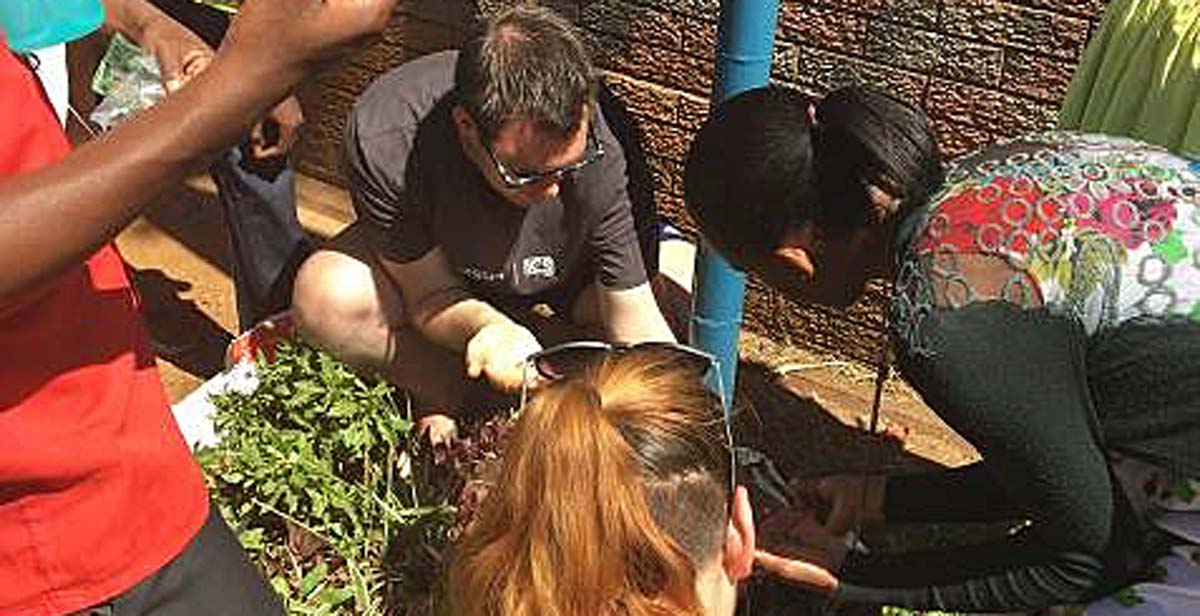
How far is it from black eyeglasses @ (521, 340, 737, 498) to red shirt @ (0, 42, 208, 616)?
1.62 ft

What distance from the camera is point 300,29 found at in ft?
3.86

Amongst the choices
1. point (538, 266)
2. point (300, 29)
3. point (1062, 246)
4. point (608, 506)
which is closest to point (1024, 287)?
point (1062, 246)

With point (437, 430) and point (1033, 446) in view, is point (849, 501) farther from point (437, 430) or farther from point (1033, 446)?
point (437, 430)

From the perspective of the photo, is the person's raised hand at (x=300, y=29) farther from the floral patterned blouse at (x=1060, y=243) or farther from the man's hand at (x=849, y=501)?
the man's hand at (x=849, y=501)

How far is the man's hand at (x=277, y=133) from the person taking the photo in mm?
3357

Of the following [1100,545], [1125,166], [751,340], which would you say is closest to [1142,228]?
[1125,166]

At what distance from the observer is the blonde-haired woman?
1490 mm

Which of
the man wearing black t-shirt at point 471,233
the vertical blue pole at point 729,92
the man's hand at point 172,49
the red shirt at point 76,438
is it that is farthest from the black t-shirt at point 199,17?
A: the red shirt at point 76,438

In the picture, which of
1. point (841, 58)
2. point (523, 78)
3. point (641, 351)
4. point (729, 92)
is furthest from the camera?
point (841, 58)

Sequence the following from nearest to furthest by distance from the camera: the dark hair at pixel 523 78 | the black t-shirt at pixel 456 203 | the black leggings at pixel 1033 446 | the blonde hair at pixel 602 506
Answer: the blonde hair at pixel 602 506 < the black leggings at pixel 1033 446 < the dark hair at pixel 523 78 < the black t-shirt at pixel 456 203

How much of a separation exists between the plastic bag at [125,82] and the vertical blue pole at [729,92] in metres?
1.32

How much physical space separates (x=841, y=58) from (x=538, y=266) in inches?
35.5

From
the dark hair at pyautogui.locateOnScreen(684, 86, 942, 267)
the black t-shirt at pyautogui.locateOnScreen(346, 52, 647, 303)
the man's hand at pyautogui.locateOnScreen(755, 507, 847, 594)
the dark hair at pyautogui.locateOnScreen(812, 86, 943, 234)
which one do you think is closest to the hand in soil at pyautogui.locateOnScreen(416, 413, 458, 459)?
Answer: the black t-shirt at pyautogui.locateOnScreen(346, 52, 647, 303)

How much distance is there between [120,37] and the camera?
9.71ft
